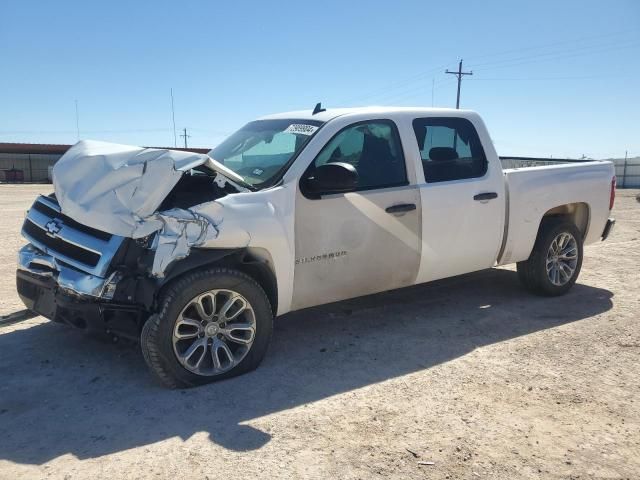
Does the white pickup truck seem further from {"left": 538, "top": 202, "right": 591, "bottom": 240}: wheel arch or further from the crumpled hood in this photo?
{"left": 538, "top": 202, "right": 591, "bottom": 240}: wheel arch

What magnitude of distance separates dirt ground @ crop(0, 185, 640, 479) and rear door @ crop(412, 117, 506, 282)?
2.12 feet

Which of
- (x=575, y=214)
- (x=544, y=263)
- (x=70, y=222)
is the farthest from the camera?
(x=575, y=214)

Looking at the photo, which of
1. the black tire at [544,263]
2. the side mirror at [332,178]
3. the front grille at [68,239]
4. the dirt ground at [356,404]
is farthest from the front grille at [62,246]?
the black tire at [544,263]

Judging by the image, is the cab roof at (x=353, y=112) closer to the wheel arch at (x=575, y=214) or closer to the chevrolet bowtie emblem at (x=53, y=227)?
the wheel arch at (x=575, y=214)

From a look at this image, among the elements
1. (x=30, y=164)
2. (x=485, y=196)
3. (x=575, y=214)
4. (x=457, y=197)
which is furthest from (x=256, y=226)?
(x=30, y=164)

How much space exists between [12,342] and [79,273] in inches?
57.4

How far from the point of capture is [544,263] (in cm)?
602

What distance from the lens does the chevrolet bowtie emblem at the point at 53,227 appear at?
159 inches

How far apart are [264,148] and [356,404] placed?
7.63 feet

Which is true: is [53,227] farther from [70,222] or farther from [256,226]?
[256,226]

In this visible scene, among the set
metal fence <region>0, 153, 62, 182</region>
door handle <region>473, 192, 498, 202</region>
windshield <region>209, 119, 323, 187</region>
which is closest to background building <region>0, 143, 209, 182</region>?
metal fence <region>0, 153, 62, 182</region>

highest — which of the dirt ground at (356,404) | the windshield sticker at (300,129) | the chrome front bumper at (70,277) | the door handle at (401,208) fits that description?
the windshield sticker at (300,129)

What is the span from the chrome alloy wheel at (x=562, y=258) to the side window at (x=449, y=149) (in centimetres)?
143

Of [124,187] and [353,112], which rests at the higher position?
[353,112]
